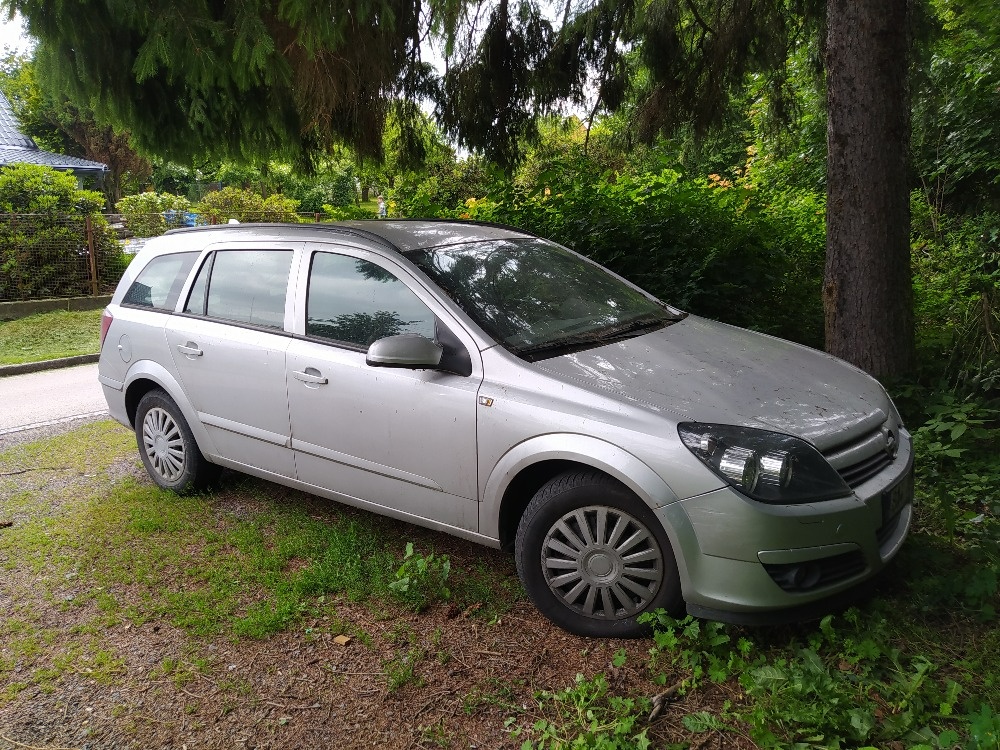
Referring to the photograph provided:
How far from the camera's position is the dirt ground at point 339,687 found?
2777 mm

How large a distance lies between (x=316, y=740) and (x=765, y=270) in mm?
6009

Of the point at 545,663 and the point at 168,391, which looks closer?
the point at 545,663

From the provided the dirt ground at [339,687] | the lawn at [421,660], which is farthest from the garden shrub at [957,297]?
the dirt ground at [339,687]

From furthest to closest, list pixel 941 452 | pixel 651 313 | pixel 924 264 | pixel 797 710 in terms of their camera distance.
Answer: pixel 924 264
pixel 941 452
pixel 651 313
pixel 797 710

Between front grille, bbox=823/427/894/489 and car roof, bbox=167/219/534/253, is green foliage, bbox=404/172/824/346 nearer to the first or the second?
car roof, bbox=167/219/534/253

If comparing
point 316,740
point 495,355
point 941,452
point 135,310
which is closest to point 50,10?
point 135,310

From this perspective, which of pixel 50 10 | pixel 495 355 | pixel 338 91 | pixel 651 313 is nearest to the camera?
pixel 495 355

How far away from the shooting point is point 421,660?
3.19m

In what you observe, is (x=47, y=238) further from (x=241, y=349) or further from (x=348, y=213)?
(x=241, y=349)

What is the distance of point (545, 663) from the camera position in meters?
3.12

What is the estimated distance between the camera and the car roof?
4199 mm

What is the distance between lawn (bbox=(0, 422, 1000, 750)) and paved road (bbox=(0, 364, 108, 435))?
3713mm

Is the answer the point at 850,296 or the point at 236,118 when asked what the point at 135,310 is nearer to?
the point at 236,118

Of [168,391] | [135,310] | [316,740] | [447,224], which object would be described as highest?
[447,224]
